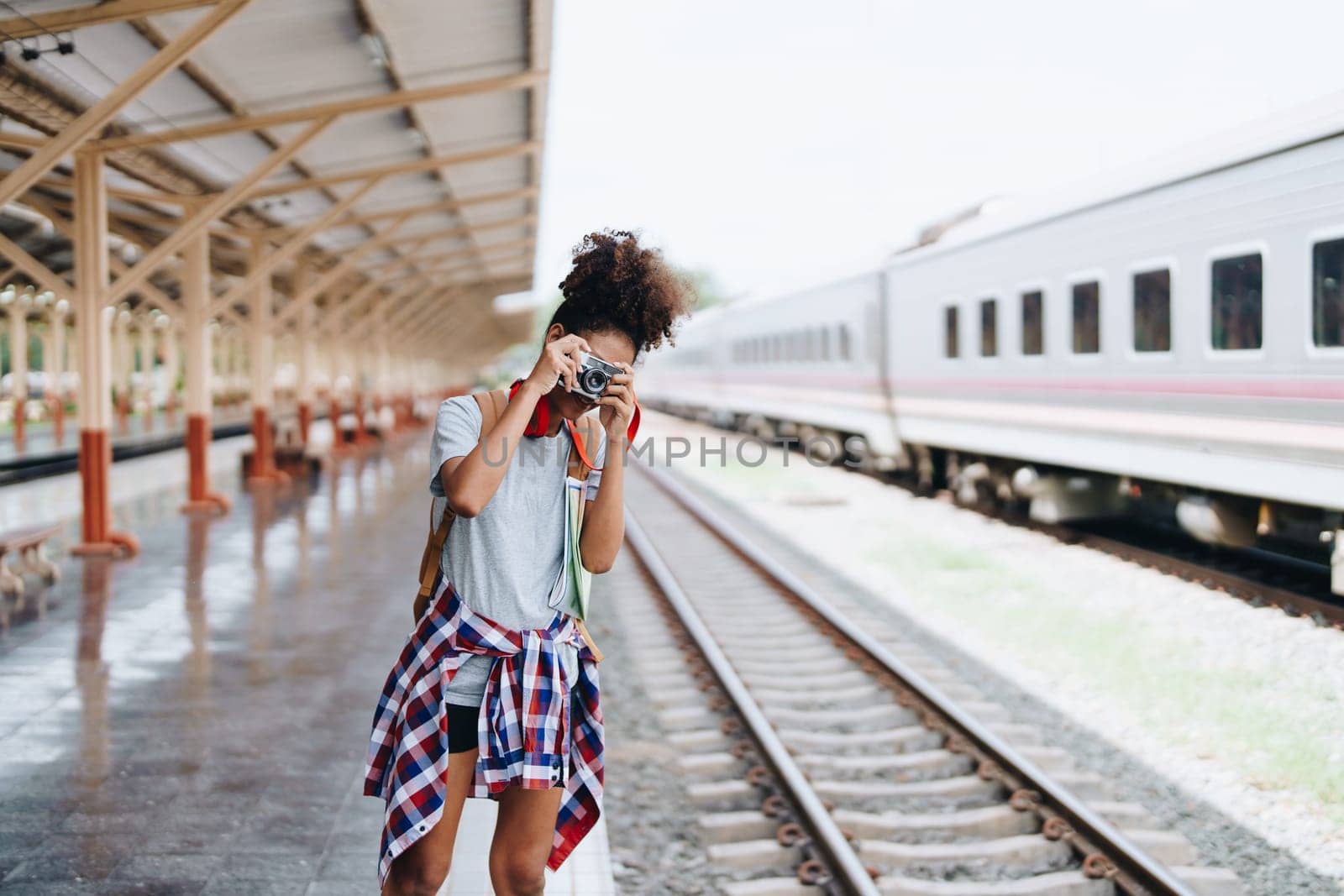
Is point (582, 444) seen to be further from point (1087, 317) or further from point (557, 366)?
point (1087, 317)

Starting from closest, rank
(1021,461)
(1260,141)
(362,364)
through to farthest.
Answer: (1260,141) < (1021,461) < (362,364)

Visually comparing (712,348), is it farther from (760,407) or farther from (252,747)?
(252,747)

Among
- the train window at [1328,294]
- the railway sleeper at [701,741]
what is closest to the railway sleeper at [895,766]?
the railway sleeper at [701,741]

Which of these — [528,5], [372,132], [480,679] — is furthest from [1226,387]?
[372,132]

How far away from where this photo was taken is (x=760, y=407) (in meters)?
25.7

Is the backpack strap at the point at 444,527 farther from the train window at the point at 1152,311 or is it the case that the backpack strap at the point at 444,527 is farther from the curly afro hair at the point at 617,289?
the train window at the point at 1152,311

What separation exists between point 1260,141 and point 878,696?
14.3 feet

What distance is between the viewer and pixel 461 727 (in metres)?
2.65

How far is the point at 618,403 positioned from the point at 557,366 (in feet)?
0.58

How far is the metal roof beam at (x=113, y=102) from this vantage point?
7.74 meters

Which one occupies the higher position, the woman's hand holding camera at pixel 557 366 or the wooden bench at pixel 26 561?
the woman's hand holding camera at pixel 557 366

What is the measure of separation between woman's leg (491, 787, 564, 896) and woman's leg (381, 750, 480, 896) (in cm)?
11

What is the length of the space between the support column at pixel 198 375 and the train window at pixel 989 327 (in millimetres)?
8162

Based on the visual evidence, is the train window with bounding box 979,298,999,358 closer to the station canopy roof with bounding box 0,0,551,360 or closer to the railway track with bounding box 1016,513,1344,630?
the railway track with bounding box 1016,513,1344,630
